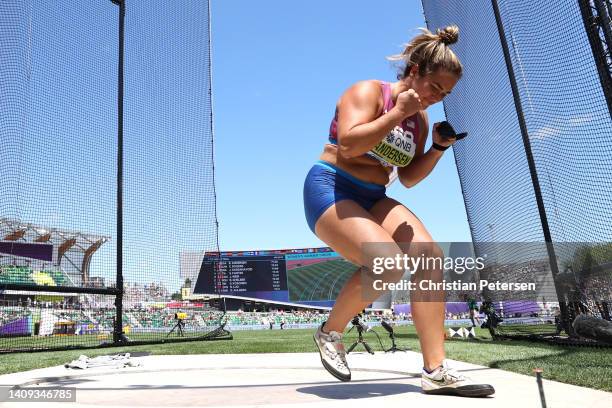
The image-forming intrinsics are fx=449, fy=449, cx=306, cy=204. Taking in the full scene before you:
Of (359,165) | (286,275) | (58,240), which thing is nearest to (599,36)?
(359,165)

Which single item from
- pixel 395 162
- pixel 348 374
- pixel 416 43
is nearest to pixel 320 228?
pixel 395 162

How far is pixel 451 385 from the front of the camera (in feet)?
6.13

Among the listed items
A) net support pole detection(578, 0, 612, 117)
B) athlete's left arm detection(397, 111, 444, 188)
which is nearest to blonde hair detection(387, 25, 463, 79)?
athlete's left arm detection(397, 111, 444, 188)

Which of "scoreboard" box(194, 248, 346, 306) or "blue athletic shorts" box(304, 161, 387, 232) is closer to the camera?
"blue athletic shorts" box(304, 161, 387, 232)

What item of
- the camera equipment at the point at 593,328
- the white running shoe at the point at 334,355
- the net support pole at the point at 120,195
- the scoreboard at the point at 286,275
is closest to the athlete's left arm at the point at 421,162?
the white running shoe at the point at 334,355

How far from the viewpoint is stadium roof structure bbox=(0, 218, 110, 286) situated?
25.7 feet

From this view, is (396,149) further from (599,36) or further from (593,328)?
(593,328)

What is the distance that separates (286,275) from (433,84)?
44.5m

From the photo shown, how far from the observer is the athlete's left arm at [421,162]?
2.36m

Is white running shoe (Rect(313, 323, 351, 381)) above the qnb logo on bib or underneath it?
underneath

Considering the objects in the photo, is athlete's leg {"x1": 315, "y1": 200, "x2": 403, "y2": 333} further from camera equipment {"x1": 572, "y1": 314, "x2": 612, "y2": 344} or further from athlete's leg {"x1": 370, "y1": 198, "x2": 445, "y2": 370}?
camera equipment {"x1": 572, "y1": 314, "x2": 612, "y2": 344}

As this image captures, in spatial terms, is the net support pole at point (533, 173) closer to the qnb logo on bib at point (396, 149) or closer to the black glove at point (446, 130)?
the black glove at point (446, 130)

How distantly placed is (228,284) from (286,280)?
6.05m

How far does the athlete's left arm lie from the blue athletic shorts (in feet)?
0.79
